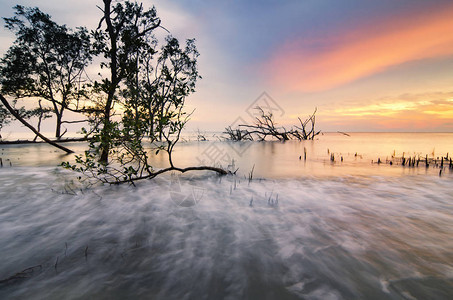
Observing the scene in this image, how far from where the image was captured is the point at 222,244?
10.1ft

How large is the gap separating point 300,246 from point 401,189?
18.3ft

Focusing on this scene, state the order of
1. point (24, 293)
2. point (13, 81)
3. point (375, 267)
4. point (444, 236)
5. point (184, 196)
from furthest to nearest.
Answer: point (13, 81) → point (184, 196) → point (444, 236) → point (375, 267) → point (24, 293)

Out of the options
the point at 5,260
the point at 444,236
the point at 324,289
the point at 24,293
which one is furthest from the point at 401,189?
the point at 5,260

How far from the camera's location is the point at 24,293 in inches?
77.9

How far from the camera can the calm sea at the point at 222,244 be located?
2139 millimetres

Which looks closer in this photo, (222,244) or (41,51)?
(222,244)

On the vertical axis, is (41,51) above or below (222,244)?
above

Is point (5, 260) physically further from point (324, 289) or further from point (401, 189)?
point (401, 189)

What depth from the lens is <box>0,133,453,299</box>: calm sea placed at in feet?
7.02

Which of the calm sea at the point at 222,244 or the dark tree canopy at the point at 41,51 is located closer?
the calm sea at the point at 222,244

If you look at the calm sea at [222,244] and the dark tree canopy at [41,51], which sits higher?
the dark tree canopy at [41,51]

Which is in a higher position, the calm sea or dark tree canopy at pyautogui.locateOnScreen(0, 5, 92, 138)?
dark tree canopy at pyautogui.locateOnScreen(0, 5, 92, 138)

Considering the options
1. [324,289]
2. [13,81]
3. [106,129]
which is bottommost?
[324,289]

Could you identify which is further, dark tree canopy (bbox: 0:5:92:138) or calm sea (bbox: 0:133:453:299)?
dark tree canopy (bbox: 0:5:92:138)
